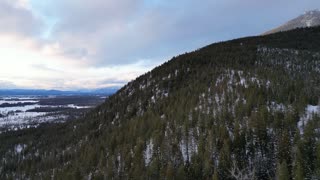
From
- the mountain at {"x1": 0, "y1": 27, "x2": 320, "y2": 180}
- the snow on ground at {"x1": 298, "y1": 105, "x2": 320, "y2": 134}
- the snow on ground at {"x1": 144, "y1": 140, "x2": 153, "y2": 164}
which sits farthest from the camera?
the snow on ground at {"x1": 144, "y1": 140, "x2": 153, "y2": 164}

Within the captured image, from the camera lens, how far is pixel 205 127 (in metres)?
74.7

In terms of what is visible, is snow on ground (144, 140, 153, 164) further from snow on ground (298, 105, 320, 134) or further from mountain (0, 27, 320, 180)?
snow on ground (298, 105, 320, 134)

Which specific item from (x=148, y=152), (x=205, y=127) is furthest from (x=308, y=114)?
(x=148, y=152)

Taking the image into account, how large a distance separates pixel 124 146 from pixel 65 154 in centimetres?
3129

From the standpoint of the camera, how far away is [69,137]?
131 m

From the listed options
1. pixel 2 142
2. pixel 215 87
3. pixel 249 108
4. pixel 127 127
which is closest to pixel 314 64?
pixel 215 87

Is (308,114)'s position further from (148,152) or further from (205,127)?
(148,152)

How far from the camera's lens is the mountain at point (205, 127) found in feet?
193

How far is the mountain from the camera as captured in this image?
193 ft

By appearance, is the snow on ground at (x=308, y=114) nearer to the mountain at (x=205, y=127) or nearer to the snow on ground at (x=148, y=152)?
the mountain at (x=205, y=127)

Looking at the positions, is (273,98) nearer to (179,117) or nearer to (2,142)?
(179,117)

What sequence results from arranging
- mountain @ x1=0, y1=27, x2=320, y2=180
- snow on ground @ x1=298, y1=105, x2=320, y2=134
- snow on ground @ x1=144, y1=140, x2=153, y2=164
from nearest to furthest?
mountain @ x1=0, y1=27, x2=320, y2=180 → snow on ground @ x1=298, y1=105, x2=320, y2=134 → snow on ground @ x1=144, y1=140, x2=153, y2=164

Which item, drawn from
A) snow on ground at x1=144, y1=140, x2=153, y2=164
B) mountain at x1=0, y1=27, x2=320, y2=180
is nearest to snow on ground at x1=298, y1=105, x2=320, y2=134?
mountain at x1=0, y1=27, x2=320, y2=180

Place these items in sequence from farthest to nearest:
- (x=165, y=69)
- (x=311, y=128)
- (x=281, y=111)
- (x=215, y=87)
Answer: (x=165, y=69) < (x=215, y=87) < (x=281, y=111) < (x=311, y=128)
